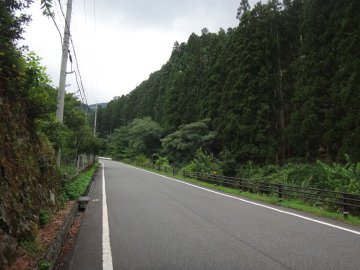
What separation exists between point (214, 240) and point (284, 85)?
2760 cm

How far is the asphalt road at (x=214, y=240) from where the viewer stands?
6.37 meters

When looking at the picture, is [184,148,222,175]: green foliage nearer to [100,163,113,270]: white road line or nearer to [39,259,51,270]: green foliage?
[100,163,113,270]: white road line

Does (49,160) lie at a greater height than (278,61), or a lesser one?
lesser

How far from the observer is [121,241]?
812cm

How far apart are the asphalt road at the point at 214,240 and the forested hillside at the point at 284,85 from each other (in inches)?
487

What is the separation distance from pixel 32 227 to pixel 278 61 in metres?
30.5

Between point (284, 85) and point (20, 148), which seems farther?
point (284, 85)

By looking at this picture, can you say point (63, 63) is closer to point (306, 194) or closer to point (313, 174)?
point (306, 194)

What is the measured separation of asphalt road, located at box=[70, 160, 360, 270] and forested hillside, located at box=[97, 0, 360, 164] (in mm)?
12375

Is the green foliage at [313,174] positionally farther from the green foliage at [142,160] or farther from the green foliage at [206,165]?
the green foliage at [142,160]

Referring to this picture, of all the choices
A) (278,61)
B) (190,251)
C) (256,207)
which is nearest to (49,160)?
(190,251)

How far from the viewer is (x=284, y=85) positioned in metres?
33.8

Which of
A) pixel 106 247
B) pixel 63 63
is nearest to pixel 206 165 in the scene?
pixel 63 63

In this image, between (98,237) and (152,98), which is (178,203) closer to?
(98,237)
